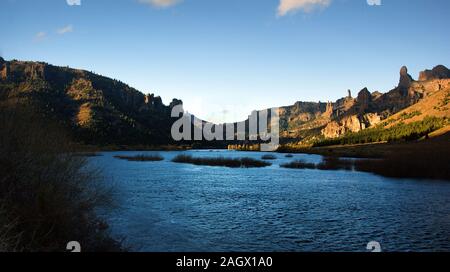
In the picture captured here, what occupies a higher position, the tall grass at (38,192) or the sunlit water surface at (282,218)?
the tall grass at (38,192)

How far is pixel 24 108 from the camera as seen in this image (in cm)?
1413

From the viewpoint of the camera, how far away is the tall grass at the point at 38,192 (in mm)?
11695

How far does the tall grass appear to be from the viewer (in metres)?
11.7

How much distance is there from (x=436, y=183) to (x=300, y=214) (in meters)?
25.8

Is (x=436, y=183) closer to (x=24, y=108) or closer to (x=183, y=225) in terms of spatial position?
(x=183, y=225)

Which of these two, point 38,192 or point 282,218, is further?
point 282,218

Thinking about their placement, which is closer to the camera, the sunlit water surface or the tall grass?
the tall grass

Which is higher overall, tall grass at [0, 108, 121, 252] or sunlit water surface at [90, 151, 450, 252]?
tall grass at [0, 108, 121, 252]

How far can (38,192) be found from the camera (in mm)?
12266

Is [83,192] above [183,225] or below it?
above

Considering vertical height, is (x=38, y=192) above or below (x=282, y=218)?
above

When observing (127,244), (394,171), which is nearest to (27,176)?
(127,244)

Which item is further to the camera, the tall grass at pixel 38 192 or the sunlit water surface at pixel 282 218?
the sunlit water surface at pixel 282 218
